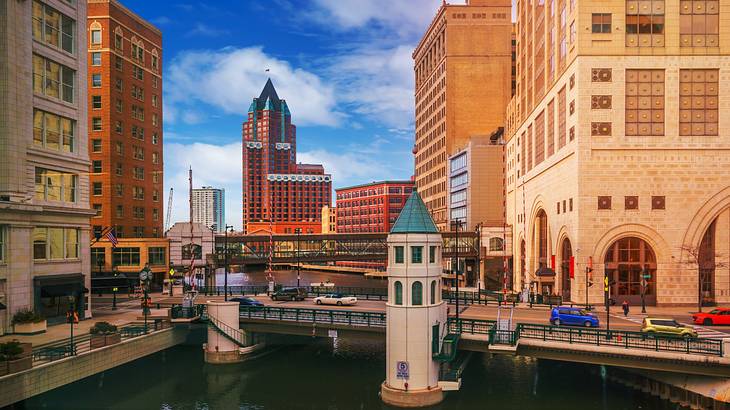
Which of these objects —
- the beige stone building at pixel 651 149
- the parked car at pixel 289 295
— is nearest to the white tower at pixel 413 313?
the beige stone building at pixel 651 149

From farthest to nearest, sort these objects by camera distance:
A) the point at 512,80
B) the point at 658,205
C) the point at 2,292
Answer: the point at 512,80, the point at 658,205, the point at 2,292

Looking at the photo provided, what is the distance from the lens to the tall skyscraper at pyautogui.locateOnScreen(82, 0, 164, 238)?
79125 millimetres

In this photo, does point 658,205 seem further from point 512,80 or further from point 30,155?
point 512,80

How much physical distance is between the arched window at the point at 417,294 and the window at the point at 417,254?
4.82ft

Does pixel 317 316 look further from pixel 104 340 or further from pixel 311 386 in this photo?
pixel 104 340

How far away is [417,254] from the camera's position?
38.0 m

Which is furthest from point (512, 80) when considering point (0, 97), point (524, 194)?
point (0, 97)

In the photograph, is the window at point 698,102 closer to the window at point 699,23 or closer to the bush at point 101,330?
the window at point 699,23

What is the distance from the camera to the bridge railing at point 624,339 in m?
34.3

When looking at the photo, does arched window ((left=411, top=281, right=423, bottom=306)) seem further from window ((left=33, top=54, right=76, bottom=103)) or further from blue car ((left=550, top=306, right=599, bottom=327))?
window ((left=33, top=54, right=76, bottom=103))

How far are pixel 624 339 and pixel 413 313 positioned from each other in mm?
14322

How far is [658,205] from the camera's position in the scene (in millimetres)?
58969

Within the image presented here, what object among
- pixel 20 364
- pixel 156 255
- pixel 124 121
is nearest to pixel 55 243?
pixel 20 364

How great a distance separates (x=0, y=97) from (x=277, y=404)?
1171 inches
